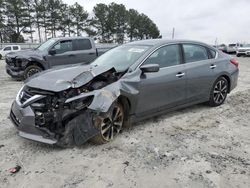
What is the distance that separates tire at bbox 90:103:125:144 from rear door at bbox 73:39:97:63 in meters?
7.14

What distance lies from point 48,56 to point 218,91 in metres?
6.60

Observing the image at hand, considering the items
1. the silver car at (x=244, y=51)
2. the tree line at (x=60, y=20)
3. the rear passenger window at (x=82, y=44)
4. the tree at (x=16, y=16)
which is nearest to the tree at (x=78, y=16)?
the tree line at (x=60, y=20)

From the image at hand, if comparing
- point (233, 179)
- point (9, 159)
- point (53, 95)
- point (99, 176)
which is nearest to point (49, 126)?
point (53, 95)

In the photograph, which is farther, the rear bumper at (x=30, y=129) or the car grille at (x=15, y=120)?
the car grille at (x=15, y=120)

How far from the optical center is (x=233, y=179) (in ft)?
10.9

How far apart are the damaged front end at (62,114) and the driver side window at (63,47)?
7169mm

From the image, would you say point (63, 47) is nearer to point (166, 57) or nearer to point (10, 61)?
point (10, 61)

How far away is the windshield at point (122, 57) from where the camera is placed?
483 centimetres

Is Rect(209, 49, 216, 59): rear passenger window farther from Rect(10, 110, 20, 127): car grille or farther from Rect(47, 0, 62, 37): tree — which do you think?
Rect(47, 0, 62, 37): tree

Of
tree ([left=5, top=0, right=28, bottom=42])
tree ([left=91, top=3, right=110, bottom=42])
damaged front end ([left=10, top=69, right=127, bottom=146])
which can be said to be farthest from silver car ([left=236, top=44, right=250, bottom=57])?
tree ([left=5, top=0, right=28, bottom=42])

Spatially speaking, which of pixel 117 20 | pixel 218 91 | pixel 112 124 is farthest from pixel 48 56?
pixel 117 20

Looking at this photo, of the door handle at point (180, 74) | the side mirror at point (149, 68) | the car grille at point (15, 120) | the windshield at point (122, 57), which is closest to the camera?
the car grille at point (15, 120)

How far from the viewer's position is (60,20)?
57.6 m

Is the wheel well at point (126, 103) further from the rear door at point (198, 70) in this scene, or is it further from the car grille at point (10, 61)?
the car grille at point (10, 61)
